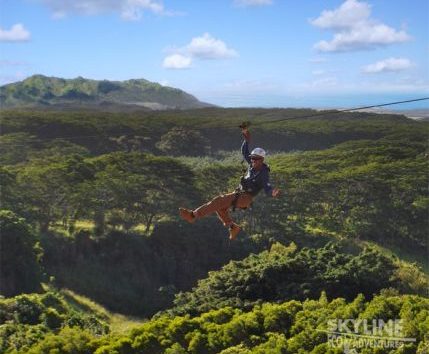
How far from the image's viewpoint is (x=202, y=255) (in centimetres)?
4025

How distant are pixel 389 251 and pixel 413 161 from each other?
596 inches

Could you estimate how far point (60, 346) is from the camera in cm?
1959

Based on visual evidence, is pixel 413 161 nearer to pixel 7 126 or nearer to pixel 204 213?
pixel 204 213

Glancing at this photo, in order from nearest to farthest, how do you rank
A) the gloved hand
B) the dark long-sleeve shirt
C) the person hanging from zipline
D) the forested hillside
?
the person hanging from zipline, the dark long-sleeve shirt, the gloved hand, the forested hillside

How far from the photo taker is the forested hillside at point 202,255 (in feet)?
68.1

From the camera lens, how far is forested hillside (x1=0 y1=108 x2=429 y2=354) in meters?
20.8

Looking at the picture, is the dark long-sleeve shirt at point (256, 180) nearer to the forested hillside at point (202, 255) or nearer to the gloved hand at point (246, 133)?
the gloved hand at point (246, 133)

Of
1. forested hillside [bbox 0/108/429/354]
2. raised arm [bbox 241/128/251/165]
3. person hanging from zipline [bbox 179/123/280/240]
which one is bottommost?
forested hillside [bbox 0/108/429/354]

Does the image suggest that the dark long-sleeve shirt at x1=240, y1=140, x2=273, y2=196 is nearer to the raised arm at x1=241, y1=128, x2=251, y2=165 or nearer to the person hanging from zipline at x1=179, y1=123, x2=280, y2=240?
the person hanging from zipline at x1=179, y1=123, x2=280, y2=240

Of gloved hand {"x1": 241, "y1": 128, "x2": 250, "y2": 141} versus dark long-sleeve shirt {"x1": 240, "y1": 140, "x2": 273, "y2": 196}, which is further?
gloved hand {"x1": 241, "y1": 128, "x2": 250, "y2": 141}

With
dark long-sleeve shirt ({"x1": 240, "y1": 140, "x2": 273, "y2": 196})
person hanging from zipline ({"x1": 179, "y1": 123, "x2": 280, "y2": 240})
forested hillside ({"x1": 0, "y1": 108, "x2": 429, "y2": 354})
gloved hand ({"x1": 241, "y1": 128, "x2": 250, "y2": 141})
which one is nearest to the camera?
person hanging from zipline ({"x1": 179, "y1": 123, "x2": 280, "y2": 240})

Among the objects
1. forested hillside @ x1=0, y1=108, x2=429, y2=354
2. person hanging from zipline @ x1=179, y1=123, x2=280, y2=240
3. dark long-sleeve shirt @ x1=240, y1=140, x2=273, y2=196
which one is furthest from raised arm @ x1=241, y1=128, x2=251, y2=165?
forested hillside @ x1=0, y1=108, x2=429, y2=354

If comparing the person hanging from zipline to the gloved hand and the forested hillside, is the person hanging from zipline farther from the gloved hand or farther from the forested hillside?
the forested hillside

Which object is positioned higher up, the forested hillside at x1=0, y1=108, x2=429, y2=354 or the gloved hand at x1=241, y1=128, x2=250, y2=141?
the gloved hand at x1=241, y1=128, x2=250, y2=141
